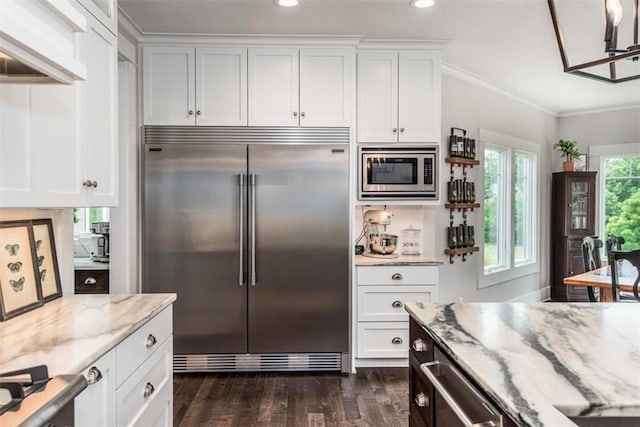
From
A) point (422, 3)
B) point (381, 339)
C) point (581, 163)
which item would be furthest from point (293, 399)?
point (581, 163)

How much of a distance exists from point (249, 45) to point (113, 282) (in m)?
2.09

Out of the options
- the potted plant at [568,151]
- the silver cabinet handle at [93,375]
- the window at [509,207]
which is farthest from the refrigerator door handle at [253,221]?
the potted plant at [568,151]

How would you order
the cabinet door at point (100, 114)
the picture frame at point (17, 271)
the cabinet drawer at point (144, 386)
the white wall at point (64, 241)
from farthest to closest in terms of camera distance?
the white wall at point (64, 241) → the cabinet door at point (100, 114) → the picture frame at point (17, 271) → the cabinet drawer at point (144, 386)

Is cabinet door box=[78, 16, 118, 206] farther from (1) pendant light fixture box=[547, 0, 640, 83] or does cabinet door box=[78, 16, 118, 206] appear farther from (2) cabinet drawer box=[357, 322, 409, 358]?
(2) cabinet drawer box=[357, 322, 409, 358]

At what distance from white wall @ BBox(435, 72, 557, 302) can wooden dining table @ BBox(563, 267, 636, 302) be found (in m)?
1.20

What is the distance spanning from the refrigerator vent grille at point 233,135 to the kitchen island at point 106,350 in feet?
5.19

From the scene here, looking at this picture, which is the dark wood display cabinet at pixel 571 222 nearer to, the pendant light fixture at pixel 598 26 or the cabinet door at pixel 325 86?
the pendant light fixture at pixel 598 26

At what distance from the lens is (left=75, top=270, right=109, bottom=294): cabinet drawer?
10.7 feet

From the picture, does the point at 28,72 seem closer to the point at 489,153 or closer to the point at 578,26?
the point at 578,26

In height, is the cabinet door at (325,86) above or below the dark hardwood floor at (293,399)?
above

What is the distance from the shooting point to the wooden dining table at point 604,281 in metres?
3.04

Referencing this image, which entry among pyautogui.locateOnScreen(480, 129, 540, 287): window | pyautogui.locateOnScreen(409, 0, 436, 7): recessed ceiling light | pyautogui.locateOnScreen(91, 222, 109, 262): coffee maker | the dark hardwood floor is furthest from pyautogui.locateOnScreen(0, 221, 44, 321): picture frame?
pyautogui.locateOnScreen(480, 129, 540, 287): window

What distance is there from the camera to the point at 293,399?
2.90m

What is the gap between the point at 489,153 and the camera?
498cm
